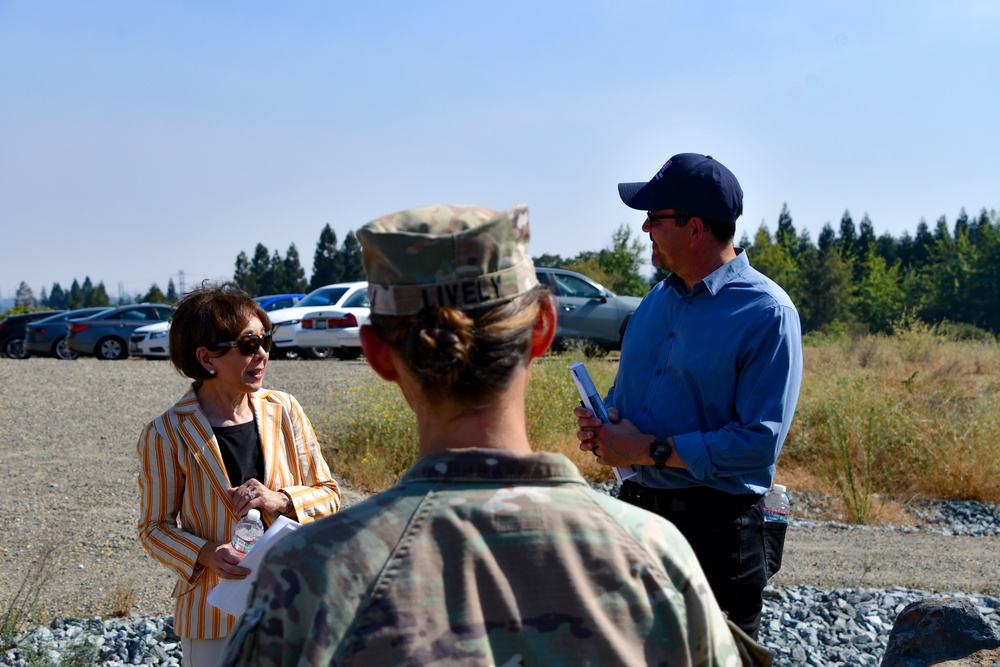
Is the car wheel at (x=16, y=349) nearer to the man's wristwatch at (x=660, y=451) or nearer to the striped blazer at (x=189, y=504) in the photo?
the striped blazer at (x=189, y=504)

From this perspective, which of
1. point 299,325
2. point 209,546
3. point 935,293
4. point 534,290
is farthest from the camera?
point 935,293

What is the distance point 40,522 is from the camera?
8.03 metres

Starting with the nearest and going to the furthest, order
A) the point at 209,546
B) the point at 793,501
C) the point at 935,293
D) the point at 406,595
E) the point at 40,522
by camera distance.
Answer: the point at 406,595 < the point at 209,546 < the point at 40,522 < the point at 793,501 < the point at 935,293

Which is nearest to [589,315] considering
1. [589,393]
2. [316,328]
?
[316,328]

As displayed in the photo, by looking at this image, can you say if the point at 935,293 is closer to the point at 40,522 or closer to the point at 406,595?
the point at 40,522

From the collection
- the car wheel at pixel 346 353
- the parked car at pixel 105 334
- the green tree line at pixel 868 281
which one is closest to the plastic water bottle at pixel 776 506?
the car wheel at pixel 346 353

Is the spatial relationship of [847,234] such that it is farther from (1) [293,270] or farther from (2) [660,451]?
(2) [660,451]

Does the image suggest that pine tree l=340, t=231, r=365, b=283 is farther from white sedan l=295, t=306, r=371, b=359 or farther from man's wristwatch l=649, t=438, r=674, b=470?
man's wristwatch l=649, t=438, r=674, b=470

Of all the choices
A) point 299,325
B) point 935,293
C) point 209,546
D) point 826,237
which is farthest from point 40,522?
point 826,237

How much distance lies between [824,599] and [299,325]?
13.9m

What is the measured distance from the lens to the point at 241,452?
3037mm

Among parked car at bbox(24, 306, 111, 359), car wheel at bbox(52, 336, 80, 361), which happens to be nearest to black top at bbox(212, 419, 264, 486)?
parked car at bbox(24, 306, 111, 359)

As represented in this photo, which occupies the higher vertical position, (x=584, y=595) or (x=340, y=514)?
(x=340, y=514)

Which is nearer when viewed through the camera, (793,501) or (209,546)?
(209,546)
